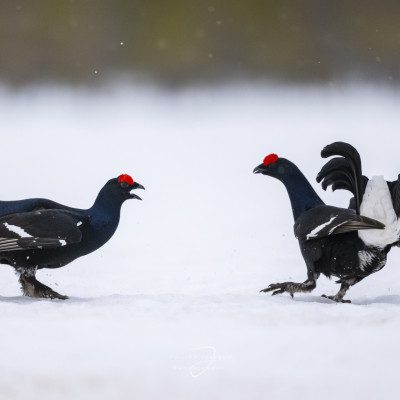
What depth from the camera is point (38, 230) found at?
11.8 feet

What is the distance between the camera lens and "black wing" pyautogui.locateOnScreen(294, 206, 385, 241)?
332cm

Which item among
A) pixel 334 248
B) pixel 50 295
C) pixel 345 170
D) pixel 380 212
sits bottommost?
pixel 50 295

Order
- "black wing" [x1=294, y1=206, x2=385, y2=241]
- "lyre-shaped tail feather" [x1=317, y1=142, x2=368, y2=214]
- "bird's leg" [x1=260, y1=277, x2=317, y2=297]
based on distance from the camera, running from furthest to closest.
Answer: "bird's leg" [x1=260, y1=277, x2=317, y2=297], "lyre-shaped tail feather" [x1=317, y1=142, x2=368, y2=214], "black wing" [x1=294, y1=206, x2=385, y2=241]

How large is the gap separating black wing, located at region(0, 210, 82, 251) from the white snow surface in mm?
1124

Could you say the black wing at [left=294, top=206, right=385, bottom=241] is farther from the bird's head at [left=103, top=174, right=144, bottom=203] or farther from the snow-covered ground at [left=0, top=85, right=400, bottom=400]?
the bird's head at [left=103, top=174, right=144, bottom=203]

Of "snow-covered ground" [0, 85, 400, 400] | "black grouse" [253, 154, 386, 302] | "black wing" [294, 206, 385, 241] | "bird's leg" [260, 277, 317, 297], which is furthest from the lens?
"bird's leg" [260, 277, 317, 297]

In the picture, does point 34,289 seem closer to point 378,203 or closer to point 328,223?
point 328,223

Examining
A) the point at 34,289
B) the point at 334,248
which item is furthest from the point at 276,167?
the point at 34,289

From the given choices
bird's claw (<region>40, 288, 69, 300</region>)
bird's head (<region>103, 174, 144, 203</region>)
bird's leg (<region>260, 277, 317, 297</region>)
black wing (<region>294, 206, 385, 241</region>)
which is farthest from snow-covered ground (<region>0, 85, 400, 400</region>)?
bird's head (<region>103, 174, 144, 203</region>)

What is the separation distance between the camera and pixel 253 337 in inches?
117

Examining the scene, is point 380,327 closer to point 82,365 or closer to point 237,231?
point 82,365

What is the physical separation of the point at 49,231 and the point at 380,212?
4.18 ft

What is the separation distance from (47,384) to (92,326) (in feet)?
1.59

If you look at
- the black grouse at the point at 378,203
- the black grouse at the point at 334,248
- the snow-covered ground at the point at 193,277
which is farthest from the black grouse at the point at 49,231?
the black grouse at the point at 378,203
